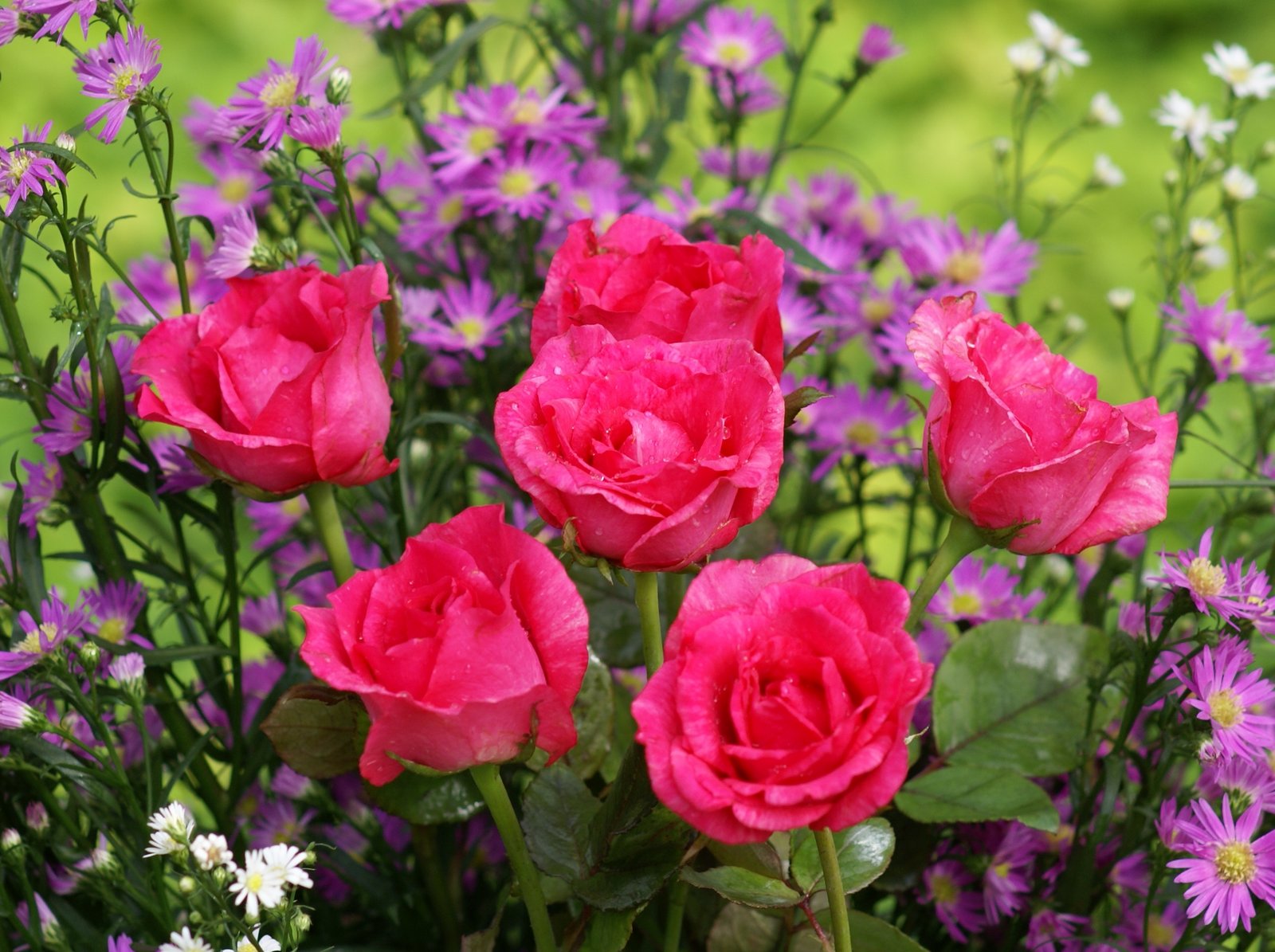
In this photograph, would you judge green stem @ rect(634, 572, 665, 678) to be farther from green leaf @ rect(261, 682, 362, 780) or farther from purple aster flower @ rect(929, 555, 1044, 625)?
purple aster flower @ rect(929, 555, 1044, 625)

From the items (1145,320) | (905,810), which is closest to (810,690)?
(905,810)

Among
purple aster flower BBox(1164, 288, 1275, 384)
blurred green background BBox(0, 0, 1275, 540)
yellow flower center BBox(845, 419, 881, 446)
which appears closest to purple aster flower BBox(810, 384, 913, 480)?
yellow flower center BBox(845, 419, 881, 446)

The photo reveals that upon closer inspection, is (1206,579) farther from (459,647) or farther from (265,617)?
(265,617)

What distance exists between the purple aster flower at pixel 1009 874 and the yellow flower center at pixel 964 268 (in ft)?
0.86

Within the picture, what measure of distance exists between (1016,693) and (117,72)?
0.35m

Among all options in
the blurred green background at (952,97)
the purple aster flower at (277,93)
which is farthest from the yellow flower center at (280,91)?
the blurred green background at (952,97)

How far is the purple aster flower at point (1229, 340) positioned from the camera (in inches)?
20.9

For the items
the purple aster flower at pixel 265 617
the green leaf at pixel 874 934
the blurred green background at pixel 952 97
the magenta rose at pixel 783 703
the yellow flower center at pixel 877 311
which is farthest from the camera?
the blurred green background at pixel 952 97

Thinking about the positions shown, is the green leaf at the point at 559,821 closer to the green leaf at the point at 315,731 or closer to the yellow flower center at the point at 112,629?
the green leaf at the point at 315,731

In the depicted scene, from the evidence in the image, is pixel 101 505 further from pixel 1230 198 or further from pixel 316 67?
pixel 1230 198

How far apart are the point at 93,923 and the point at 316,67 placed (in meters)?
0.31

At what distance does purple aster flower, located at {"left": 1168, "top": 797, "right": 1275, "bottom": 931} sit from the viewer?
0.38 metres

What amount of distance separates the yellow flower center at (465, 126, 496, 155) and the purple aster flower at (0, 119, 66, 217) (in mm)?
242

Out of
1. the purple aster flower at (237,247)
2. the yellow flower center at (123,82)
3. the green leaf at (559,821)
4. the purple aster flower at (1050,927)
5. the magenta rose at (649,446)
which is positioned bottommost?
the purple aster flower at (1050,927)
